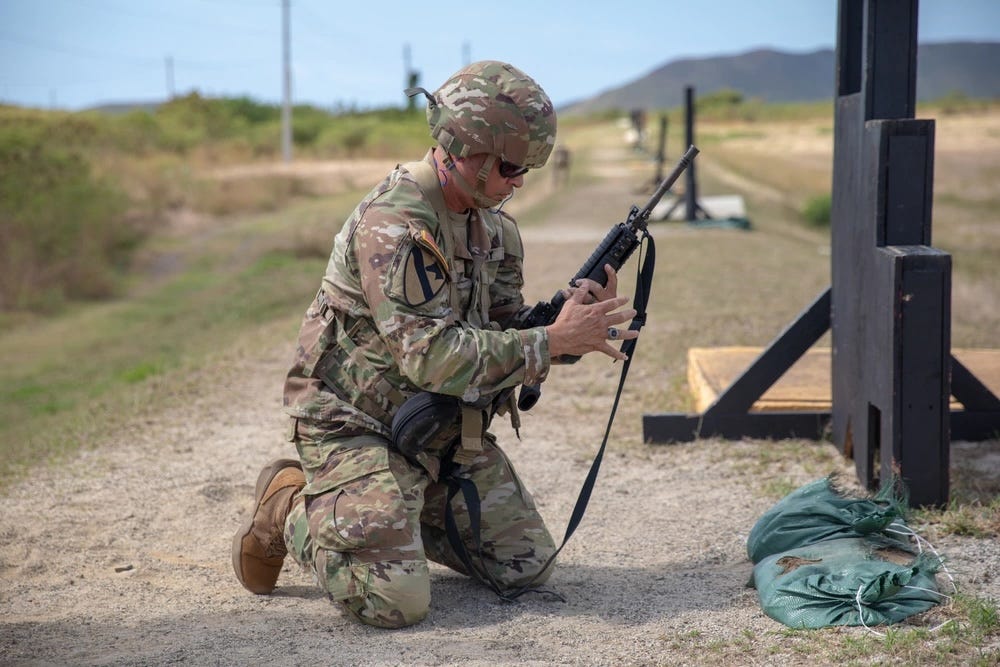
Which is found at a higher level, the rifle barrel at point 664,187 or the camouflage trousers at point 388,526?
the rifle barrel at point 664,187

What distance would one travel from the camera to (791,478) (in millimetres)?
4602

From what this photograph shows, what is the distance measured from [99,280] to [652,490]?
12596 millimetres

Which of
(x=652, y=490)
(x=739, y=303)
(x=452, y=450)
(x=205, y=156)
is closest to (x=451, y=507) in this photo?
(x=452, y=450)

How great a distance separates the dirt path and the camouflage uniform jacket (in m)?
0.69

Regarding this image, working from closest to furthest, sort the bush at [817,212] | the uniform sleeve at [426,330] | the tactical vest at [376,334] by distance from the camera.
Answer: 1. the uniform sleeve at [426,330]
2. the tactical vest at [376,334]
3. the bush at [817,212]

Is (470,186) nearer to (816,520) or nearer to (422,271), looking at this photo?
(422,271)

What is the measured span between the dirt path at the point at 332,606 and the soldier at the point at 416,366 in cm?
18

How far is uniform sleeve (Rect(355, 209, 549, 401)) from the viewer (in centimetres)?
305

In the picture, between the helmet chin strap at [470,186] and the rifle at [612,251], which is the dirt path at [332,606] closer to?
the rifle at [612,251]

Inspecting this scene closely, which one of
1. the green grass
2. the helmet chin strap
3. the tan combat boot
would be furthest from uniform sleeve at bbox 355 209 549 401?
the green grass

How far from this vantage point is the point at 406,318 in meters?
3.05

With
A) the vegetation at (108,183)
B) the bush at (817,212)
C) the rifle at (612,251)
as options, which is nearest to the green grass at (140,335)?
the vegetation at (108,183)

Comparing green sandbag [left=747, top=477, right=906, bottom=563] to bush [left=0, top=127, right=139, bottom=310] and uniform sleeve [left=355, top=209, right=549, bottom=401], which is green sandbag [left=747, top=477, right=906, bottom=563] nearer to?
uniform sleeve [left=355, top=209, right=549, bottom=401]

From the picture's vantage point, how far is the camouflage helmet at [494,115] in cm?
312
